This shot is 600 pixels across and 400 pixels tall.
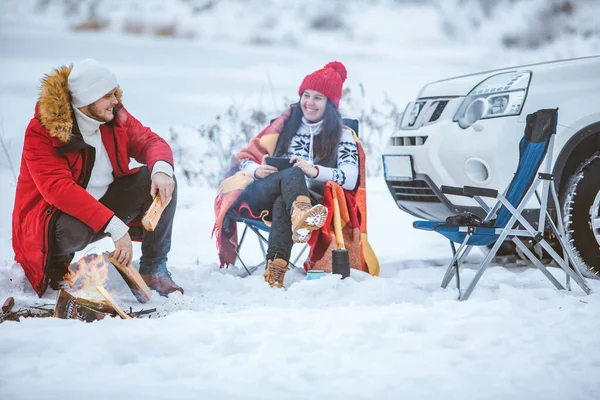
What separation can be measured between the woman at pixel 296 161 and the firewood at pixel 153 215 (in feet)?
1.67

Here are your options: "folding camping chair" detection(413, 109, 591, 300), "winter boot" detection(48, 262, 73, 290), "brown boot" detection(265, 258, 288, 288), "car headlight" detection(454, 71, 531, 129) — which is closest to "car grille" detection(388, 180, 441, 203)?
"car headlight" detection(454, 71, 531, 129)

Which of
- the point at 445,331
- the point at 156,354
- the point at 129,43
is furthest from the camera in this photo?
the point at 129,43

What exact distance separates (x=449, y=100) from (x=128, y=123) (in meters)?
1.67

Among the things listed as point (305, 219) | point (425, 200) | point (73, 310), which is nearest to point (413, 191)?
point (425, 200)

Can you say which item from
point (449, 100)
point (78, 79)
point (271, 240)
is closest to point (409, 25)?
point (449, 100)

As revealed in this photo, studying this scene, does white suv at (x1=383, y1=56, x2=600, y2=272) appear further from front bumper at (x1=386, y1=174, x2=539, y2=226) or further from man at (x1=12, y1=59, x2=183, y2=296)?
man at (x1=12, y1=59, x2=183, y2=296)

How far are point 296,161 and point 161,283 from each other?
865 mm

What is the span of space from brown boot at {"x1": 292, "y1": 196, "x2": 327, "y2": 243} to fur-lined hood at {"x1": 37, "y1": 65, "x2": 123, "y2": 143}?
0.98 meters

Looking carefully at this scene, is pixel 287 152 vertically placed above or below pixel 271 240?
above

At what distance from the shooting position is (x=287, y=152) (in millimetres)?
3584

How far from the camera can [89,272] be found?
3.07 meters

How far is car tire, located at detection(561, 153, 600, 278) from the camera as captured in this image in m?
3.31

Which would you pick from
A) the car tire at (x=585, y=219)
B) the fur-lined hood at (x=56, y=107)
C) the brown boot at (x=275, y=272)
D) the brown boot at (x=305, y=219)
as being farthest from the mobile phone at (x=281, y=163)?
the car tire at (x=585, y=219)

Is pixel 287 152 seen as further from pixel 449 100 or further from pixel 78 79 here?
pixel 78 79
